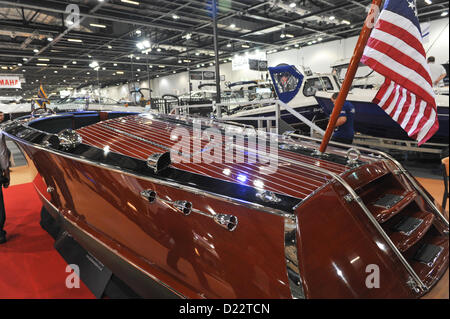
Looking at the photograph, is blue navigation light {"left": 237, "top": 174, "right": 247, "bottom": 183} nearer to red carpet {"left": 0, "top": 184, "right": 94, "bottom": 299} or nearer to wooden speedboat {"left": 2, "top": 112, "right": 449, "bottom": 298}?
wooden speedboat {"left": 2, "top": 112, "right": 449, "bottom": 298}

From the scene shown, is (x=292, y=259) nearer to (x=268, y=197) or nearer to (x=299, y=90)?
(x=268, y=197)

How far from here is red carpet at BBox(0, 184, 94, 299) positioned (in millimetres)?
1984

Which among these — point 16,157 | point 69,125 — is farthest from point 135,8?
point 69,125

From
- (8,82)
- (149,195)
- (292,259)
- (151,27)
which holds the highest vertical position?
(151,27)

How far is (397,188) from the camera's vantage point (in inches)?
60.5

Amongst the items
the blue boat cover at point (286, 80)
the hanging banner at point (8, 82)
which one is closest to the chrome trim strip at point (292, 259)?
the blue boat cover at point (286, 80)

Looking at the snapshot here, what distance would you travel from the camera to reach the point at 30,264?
2350 mm

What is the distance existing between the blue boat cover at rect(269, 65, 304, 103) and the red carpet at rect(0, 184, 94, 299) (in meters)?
5.65

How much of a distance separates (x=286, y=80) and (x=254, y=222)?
6.48 meters

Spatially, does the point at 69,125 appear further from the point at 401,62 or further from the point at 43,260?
the point at 401,62

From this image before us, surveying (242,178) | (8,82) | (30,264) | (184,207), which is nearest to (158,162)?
(184,207)

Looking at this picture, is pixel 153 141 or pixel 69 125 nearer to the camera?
pixel 153 141
